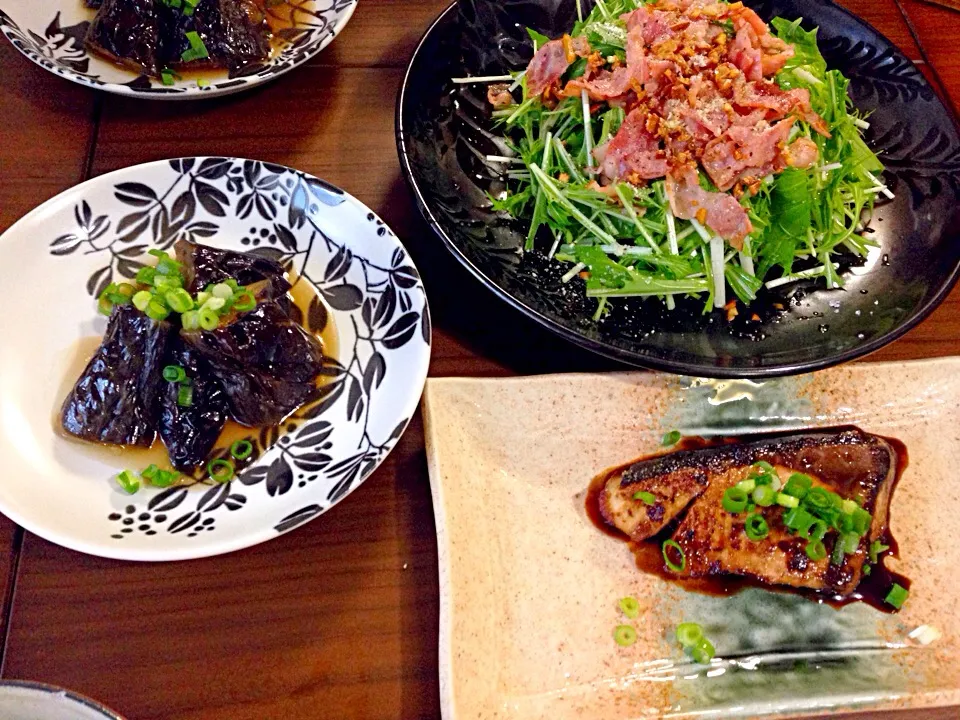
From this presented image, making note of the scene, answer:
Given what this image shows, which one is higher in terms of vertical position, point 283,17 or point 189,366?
point 283,17

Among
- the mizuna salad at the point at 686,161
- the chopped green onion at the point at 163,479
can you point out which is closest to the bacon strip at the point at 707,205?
the mizuna salad at the point at 686,161

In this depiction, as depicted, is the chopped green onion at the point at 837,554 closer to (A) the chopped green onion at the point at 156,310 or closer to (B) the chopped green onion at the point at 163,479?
(B) the chopped green onion at the point at 163,479

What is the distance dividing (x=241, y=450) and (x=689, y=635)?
1.27m

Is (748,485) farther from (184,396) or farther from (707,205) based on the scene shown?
(184,396)

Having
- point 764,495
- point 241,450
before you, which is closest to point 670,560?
point 764,495

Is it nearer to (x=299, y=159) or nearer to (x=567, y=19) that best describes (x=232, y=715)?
(x=299, y=159)

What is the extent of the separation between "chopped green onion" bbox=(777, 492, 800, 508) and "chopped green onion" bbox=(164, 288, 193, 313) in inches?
65.7

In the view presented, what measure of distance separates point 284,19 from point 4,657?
231cm

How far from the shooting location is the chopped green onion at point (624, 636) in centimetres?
181

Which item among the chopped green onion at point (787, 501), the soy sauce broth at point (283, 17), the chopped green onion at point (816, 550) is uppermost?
the soy sauce broth at point (283, 17)

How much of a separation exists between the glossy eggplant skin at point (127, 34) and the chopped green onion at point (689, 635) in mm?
2489

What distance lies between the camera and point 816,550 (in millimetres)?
1923

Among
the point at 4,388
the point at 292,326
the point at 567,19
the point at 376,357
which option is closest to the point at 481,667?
the point at 376,357

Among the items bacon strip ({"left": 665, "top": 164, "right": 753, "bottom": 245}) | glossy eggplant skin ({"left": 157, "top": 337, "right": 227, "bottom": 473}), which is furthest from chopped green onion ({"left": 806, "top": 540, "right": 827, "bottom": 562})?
glossy eggplant skin ({"left": 157, "top": 337, "right": 227, "bottom": 473})
